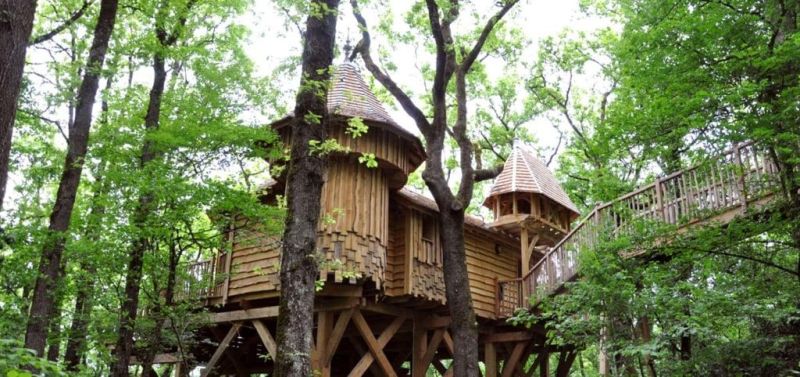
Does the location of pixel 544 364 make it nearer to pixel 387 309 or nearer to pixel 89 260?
pixel 387 309

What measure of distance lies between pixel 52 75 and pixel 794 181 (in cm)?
1403

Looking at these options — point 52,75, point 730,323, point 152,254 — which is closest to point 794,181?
point 730,323

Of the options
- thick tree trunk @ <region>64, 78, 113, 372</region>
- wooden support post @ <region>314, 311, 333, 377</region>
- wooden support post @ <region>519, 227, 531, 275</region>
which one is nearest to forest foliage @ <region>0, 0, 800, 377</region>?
thick tree trunk @ <region>64, 78, 113, 372</region>

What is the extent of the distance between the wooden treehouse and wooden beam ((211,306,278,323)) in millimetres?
28

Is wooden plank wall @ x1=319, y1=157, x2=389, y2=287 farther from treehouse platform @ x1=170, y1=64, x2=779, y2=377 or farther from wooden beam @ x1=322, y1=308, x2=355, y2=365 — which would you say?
wooden beam @ x1=322, y1=308, x2=355, y2=365

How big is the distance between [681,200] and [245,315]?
860 cm

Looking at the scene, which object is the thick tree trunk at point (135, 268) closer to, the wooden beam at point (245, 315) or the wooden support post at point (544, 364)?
the wooden beam at point (245, 315)

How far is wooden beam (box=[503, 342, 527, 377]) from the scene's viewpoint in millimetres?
15433

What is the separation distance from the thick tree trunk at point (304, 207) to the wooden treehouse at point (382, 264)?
10.2ft

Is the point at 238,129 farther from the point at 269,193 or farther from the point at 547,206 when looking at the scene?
the point at 547,206

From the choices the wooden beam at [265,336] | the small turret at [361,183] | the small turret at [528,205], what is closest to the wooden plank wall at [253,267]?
the wooden beam at [265,336]

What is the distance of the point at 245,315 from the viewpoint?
1364cm

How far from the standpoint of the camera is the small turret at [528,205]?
Result: 16344mm

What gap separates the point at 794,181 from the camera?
312 inches
